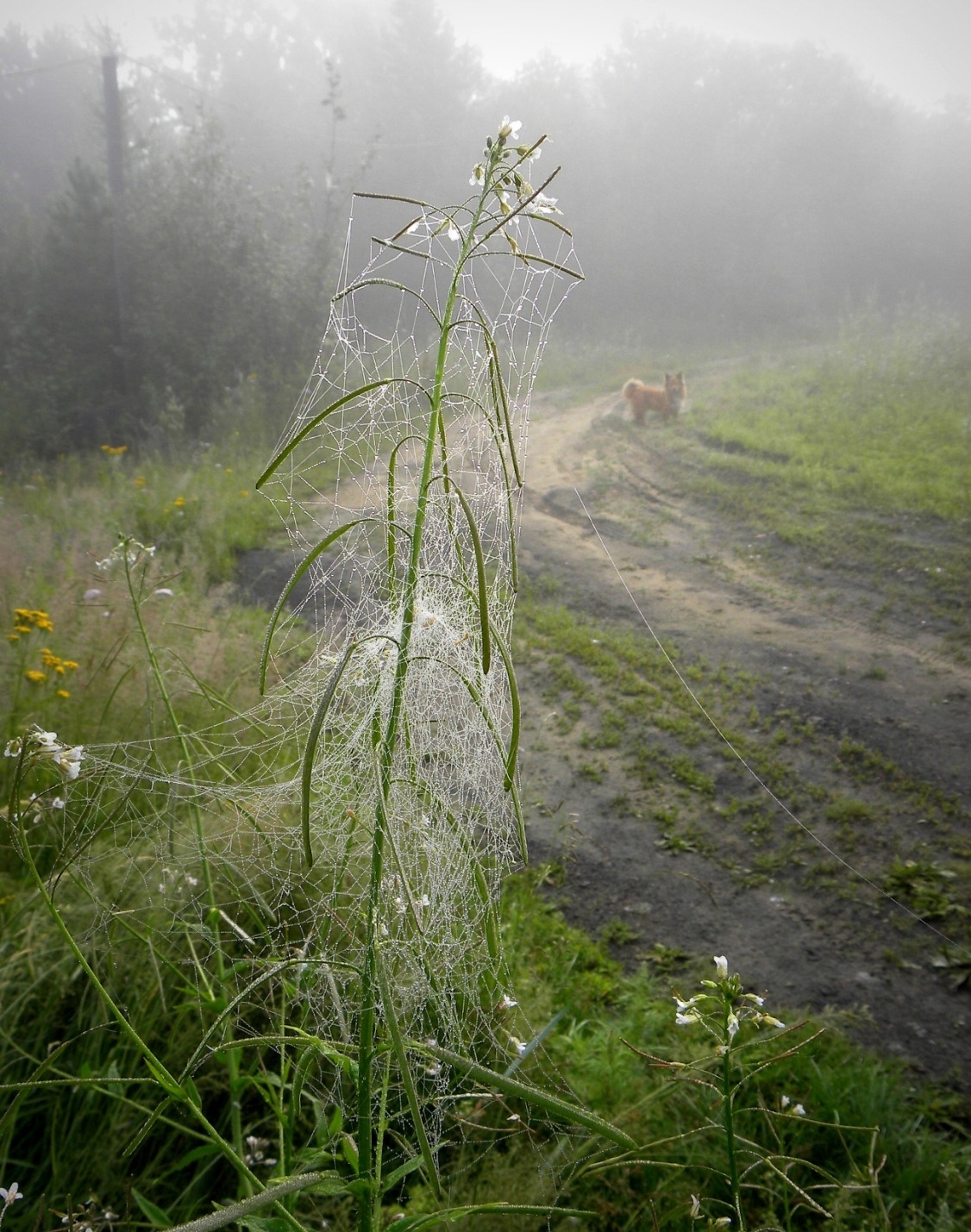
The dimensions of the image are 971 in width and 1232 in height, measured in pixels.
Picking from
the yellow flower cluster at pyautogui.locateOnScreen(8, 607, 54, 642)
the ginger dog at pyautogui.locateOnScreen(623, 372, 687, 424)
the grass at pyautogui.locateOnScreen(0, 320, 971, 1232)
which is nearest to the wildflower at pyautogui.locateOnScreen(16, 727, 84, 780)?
the grass at pyautogui.locateOnScreen(0, 320, 971, 1232)

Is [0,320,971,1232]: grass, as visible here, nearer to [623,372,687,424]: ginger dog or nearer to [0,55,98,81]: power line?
[623,372,687,424]: ginger dog

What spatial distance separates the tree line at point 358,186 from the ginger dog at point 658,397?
0.12m

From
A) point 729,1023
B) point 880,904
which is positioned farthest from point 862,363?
point 729,1023

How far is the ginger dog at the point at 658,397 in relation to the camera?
1.79 metres

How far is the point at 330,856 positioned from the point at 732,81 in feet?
6.27

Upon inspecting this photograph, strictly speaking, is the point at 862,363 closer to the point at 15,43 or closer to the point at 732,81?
the point at 732,81

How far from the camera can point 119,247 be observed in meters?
3.85

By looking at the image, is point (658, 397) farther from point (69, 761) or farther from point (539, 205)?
point (69, 761)

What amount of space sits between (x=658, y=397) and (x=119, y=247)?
3.33 m

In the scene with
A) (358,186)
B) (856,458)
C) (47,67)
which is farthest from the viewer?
(47,67)

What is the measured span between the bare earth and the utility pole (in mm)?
2822

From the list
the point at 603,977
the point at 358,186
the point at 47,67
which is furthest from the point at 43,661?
the point at 47,67

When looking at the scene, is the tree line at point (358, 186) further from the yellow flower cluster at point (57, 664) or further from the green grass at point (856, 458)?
the yellow flower cluster at point (57, 664)

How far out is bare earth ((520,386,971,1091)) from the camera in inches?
49.9
